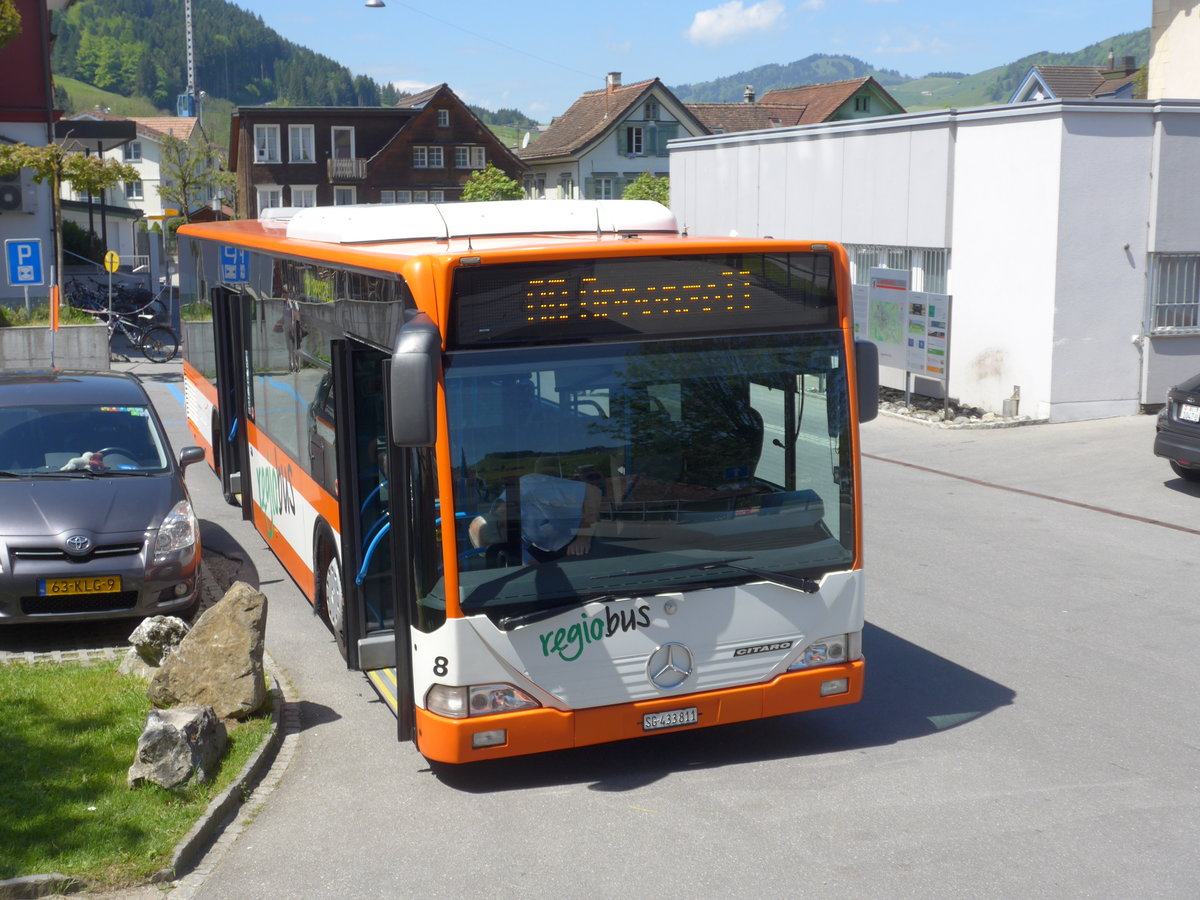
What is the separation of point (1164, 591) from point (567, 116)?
76480mm

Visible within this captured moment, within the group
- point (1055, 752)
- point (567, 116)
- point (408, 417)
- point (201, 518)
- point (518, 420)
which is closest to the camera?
point (408, 417)

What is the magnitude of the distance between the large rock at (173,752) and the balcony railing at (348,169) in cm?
7518

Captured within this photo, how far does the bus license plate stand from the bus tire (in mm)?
2277

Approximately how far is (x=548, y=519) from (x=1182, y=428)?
33.3ft

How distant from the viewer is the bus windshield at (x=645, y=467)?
20.5 ft

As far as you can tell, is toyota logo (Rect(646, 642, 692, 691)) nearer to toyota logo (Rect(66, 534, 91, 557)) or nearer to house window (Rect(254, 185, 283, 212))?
toyota logo (Rect(66, 534, 91, 557))

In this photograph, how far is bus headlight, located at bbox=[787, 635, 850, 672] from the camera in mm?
6977

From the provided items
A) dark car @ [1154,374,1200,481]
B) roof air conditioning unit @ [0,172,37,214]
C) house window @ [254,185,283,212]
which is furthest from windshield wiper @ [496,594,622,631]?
house window @ [254,185,283,212]

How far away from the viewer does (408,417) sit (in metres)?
5.82

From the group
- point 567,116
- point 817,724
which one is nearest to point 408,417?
point 817,724

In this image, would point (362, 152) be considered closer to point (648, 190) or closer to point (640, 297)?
point (648, 190)

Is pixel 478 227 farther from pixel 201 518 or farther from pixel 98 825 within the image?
pixel 201 518

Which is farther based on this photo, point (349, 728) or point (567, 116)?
point (567, 116)

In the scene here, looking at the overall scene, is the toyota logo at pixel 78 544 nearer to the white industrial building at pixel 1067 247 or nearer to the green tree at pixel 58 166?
the white industrial building at pixel 1067 247
